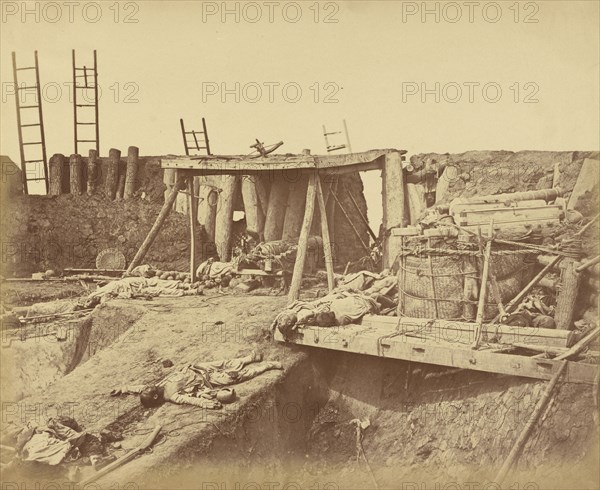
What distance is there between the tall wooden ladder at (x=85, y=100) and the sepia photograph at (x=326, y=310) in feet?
0.30

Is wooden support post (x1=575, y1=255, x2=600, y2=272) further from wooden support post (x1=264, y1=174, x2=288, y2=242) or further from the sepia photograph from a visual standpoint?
wooden support post (x1=264, y1=174, x2=288, y2=242)

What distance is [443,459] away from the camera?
23.8ft

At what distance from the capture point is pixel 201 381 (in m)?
7.57

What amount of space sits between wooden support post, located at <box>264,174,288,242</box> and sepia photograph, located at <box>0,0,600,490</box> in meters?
Result: 1.24

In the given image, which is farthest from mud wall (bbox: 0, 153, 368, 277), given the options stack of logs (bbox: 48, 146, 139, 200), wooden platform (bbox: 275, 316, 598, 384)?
wooden platform (bbox: 275, 316, 598, 384)

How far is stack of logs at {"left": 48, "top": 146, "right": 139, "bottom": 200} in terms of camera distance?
14.2m

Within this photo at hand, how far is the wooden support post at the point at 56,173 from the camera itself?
14070 mm

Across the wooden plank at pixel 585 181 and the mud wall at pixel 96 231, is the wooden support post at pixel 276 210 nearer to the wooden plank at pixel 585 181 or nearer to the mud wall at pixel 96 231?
the mud wall at pixel 96 231

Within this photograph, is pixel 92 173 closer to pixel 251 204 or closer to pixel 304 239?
pixel 251 204

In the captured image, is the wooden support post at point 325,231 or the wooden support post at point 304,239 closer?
the wooden support post at point 304,239

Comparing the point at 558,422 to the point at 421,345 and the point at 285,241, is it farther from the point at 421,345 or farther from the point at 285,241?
the point at 285,241

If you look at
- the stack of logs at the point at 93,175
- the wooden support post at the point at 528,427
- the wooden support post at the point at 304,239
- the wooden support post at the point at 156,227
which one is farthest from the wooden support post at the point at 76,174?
the wooden support post at the point at 528,427

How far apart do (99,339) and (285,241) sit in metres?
3.63

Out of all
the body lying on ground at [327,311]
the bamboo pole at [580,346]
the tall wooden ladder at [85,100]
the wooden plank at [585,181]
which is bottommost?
the bamboo pole at [580,346]
